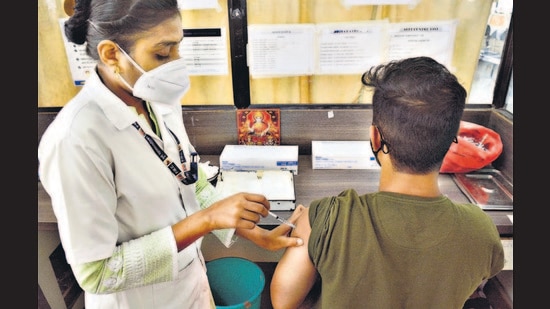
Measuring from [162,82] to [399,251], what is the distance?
81cm

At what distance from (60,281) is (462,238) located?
7.10ft

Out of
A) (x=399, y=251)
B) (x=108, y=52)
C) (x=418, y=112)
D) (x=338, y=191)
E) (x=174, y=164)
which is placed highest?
(x=108, y=52)

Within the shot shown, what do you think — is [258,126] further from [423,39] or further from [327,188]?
[423,39]

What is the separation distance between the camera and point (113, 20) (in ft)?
3.09

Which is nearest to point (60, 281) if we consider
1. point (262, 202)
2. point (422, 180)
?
point (262, 202)

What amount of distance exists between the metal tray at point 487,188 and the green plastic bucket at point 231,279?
121 cm

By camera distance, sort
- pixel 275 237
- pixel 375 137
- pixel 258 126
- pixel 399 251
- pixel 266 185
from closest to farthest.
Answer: pixel 399 251, pixel 375 137, pixel 275 237, pixel 266 185, pixel 258 126

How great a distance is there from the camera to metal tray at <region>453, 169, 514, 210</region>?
167 centimetres

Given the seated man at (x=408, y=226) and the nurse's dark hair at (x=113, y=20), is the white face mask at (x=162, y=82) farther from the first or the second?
the seated man at (x=408, y=226)

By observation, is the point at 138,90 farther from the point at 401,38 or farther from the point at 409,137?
the point at 401,38

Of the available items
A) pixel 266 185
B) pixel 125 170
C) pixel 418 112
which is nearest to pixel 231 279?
pixel 266 185

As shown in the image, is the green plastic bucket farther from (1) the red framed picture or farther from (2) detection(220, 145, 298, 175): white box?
(1) the red framed picture

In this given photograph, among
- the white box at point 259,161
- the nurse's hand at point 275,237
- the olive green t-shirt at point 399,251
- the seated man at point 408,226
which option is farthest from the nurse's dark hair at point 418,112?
the white box at point 259,161

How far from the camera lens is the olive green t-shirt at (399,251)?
2.90 ft
